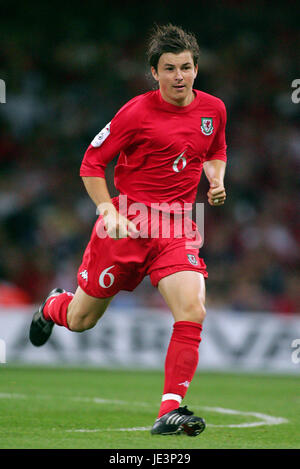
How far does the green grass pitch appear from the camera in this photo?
471cm

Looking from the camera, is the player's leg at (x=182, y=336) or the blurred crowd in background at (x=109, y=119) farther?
the blurred crowd in background at (x=109, y=119)

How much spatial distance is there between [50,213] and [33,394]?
23.4 ft

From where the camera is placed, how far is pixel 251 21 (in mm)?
16281

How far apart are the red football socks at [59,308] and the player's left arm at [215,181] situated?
55.4 inches

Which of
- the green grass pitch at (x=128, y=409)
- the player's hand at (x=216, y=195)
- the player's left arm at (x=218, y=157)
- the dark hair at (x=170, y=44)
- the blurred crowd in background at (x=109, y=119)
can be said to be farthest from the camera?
the blurred crowd in background at (x=109, y=119)

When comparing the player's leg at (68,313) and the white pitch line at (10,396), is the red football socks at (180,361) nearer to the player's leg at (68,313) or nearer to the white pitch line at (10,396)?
the player's leg at (68,313)

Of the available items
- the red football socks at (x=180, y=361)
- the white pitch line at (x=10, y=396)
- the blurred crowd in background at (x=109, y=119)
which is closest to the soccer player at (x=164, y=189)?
the red football socks at (x=180, y=361)

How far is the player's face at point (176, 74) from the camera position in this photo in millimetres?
5160

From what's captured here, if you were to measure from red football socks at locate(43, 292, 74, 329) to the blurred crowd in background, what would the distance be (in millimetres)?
6148

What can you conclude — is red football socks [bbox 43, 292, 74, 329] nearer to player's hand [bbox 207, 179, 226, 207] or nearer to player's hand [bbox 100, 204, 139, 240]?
player's hand [bbox 100, 204, 139, 240]

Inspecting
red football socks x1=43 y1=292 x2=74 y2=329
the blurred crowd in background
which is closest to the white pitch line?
red football socks x1=43 y1=292 x2=74 y2=329
